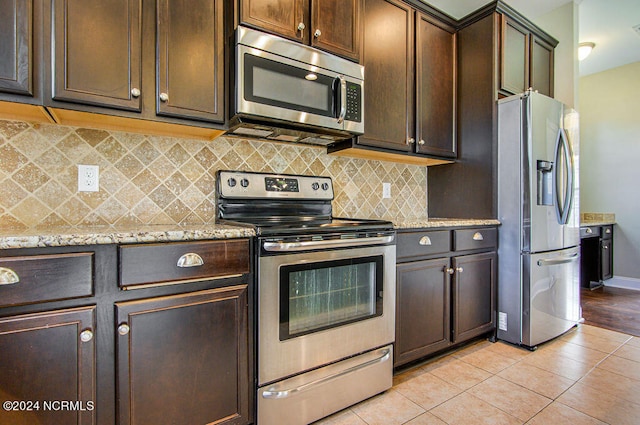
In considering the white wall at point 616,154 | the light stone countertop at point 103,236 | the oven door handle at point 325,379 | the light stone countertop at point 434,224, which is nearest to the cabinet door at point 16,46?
the light stone countertop at point 103,236

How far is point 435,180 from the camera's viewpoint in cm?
288

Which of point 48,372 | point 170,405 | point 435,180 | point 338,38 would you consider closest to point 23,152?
point 48,372

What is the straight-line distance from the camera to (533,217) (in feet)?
7.51

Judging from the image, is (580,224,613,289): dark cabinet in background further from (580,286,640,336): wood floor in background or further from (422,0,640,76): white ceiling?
(422,0,640,76): white ceiling

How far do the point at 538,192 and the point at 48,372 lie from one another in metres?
2.80

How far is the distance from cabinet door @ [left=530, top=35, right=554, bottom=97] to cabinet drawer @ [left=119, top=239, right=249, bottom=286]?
9.56 feet

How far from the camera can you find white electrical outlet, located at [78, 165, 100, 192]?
60.6 inches

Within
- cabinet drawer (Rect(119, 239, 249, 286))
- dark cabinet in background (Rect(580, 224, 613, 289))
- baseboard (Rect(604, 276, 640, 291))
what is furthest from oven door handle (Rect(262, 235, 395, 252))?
baseboard (Rect(604, 276, 640, 291))

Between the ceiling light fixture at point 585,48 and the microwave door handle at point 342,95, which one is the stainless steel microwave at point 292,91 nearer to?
the microwave door handle at point 342,95

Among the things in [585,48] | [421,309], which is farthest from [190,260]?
[585,48]

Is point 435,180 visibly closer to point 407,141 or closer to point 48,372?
point 407,141

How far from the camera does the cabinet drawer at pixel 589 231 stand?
144 inches

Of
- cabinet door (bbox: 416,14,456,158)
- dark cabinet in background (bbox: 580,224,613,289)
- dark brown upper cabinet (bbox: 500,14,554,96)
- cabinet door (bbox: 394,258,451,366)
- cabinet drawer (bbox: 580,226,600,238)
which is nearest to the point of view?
cabinet door (bbox: 394,258,451,366)

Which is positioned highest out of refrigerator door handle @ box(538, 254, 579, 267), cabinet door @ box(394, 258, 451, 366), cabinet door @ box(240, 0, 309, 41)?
cabinet door @ box(240, 0, 309, 41)
